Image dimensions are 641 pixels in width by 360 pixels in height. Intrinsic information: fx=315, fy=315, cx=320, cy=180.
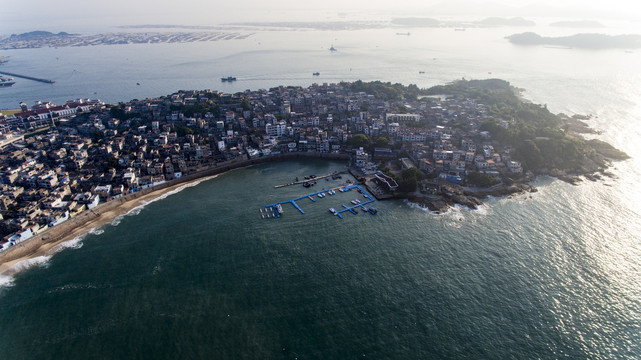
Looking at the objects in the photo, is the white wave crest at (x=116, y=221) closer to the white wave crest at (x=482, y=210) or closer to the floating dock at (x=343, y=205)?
the floating dock at (x=343, y=205)

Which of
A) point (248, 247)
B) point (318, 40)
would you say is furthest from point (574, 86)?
point (318, 40)

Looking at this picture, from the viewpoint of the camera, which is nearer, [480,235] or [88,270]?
[88,270]

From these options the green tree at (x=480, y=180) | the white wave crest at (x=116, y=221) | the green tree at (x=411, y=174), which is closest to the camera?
the white wave crest at (x=116, y=221)

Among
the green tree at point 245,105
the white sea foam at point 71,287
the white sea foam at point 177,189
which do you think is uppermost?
the green tree at point 245,105

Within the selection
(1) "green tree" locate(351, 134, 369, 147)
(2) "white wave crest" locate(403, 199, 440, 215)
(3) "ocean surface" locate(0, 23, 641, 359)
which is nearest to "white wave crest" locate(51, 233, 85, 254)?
(3) "ocean surface" locate(0, 23, 641, 359)

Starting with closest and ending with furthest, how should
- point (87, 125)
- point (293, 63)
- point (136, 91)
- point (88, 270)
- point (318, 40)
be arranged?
point (88, 270)
point (87, 125)
point (136, 91)
point (293, 63)
point (318, 40)

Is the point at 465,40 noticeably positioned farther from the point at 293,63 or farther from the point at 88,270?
the point at 88,270

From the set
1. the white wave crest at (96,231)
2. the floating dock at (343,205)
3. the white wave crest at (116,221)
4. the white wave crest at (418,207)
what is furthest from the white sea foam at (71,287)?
the white wave crest at (418,207)
